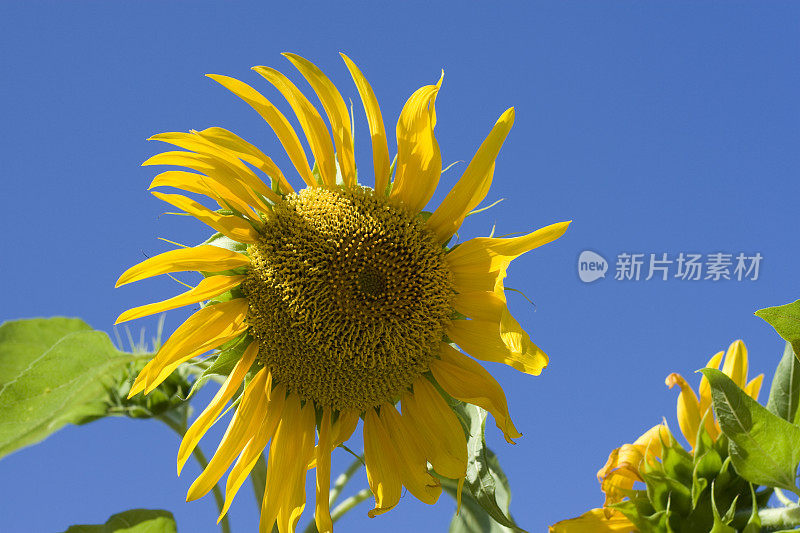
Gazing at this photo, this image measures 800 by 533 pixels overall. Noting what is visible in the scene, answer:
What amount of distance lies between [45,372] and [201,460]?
0.51 metres

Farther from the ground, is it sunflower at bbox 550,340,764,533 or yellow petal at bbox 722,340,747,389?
yellow petal at bbox 722,340,747,389

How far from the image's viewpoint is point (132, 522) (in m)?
2.16

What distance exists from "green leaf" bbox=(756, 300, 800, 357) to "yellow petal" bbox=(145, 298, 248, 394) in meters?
1.01

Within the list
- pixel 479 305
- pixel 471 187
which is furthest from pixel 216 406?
pixel 471 187

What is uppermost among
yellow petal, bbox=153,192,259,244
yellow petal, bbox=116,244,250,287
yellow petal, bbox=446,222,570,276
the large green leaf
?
yellow petal, bbox=153,192,259,244

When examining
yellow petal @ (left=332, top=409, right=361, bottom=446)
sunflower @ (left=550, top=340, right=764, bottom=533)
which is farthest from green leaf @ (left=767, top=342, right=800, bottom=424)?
yellow petal @ (left=332, top=409, right=361, bottom=446)

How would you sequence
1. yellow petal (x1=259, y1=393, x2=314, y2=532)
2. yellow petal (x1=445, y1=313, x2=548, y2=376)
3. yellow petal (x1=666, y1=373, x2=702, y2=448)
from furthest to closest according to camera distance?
yellow petal (x1=666, y1=373, x2=702, y2=448) < yellow petal (x1=259, y1=393, x2=314, y2=532) < yellow petal (x1=445, y1=313, x2=548, y2=376)

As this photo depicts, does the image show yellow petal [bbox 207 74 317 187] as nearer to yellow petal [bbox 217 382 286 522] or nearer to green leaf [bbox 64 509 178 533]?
yellow petal [bbox 217 382 286 522]

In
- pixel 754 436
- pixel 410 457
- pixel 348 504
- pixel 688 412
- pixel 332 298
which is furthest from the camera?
pixel 348 504

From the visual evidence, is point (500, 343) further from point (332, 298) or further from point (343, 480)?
point (343, 480)

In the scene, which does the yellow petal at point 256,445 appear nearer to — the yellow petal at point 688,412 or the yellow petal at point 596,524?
the yellow petal at point 596,524

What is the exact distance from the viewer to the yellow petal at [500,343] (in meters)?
1.47

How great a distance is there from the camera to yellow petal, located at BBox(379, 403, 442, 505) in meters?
1.64

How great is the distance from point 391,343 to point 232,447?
0.39 meters
